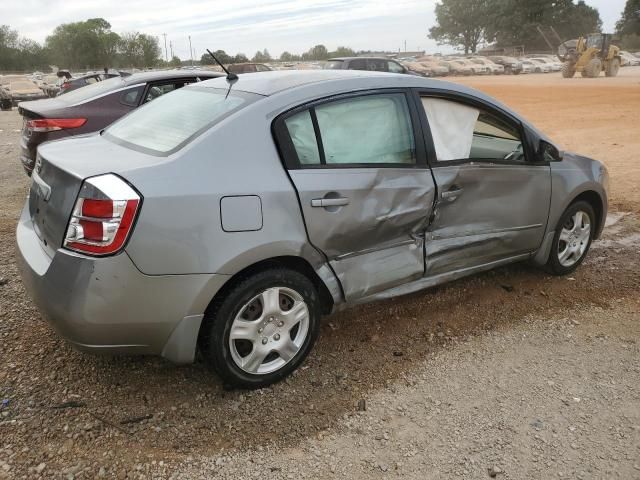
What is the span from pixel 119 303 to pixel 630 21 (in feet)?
299

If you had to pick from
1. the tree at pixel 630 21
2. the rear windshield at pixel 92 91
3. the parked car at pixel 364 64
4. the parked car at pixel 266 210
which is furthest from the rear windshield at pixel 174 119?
the tree at pixel 630 21

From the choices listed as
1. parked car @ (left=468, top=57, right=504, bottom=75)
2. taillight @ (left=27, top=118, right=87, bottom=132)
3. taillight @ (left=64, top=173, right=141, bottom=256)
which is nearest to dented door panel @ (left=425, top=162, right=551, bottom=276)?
taillight @ (left=64, top=173, right=141, bottom=256)

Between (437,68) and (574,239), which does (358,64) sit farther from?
(437,68)

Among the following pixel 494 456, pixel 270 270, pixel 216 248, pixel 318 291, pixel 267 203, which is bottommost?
pixel 494 456

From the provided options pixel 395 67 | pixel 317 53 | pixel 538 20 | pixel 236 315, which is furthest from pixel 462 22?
pixel 236 315

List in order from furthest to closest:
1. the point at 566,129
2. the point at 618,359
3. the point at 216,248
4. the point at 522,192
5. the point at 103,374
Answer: the point at 566,129
the point at 522,192
the point at 618,359
the point at 103,374
the point at 216,248

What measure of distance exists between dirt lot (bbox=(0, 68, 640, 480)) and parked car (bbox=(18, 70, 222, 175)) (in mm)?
2557

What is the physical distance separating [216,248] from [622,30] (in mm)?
93650

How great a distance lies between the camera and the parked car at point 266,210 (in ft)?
8.28

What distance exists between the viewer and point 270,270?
2863 millimetres

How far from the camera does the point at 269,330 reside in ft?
9.66

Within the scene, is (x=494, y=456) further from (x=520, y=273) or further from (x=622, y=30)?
(x=622, y=30)

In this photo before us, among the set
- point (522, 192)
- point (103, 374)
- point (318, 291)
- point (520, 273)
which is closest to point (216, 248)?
point (318, 291)

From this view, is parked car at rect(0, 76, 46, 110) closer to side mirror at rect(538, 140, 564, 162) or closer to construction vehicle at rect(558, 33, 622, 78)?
side mirror at rect(538, 140, 564, 162)
